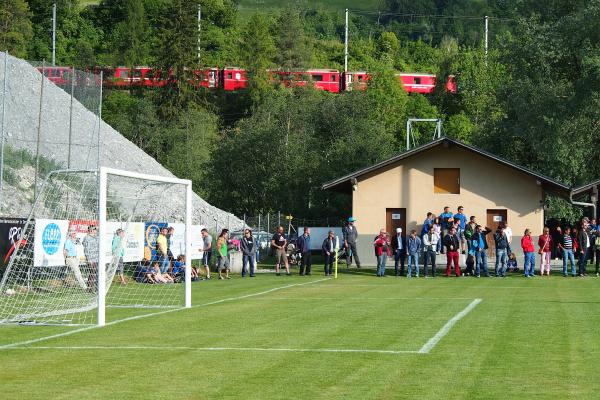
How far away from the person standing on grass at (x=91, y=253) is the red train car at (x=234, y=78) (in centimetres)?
8608

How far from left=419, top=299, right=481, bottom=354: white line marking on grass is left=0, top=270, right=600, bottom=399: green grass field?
16 millimetres

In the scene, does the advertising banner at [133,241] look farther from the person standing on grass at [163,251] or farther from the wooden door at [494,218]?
the wooden door at [494,218]

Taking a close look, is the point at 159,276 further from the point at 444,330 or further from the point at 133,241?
the point at 444,330

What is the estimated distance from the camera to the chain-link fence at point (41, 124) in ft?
98.5

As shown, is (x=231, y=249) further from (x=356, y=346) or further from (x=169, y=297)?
(x=356, y=346)

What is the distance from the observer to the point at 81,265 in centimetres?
2278

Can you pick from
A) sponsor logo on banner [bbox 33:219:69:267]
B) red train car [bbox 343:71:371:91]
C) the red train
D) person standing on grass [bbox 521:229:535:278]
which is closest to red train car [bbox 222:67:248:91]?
the red train

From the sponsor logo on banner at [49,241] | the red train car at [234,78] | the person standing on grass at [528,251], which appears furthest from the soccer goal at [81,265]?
the red train car at [234,78]

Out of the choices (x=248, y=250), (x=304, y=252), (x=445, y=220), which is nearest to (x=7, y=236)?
(x=248, y=250)

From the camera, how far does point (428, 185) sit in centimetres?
4309

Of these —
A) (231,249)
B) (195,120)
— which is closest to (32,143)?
(231,249)

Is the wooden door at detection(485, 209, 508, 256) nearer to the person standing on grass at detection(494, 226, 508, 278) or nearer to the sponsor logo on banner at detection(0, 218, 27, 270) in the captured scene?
the person standing on grass at detection(494, 226, 508, 278)

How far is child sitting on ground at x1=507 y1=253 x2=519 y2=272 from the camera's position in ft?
124

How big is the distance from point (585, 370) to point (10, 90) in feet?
87.4
